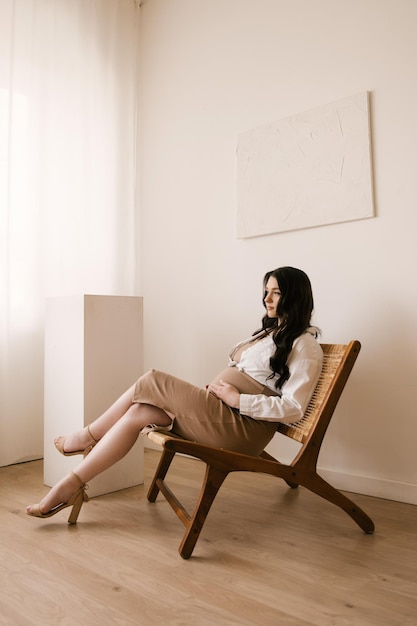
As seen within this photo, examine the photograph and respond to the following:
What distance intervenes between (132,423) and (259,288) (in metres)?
1.22

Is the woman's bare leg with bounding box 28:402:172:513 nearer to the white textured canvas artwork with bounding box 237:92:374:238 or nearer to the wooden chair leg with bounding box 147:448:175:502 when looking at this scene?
the wooden chair leg with bounding box 147:448:175:502

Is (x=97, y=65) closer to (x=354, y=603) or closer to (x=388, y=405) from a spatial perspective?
(x=388, y=405)

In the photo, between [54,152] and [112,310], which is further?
[54,152]

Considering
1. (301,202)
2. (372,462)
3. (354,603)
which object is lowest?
(354,603)

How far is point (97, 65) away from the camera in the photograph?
3.46 meters

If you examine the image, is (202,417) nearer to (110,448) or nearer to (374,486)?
(110,448)

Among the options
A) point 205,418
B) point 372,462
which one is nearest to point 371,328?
point 372,462

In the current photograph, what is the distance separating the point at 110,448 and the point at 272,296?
926 mm

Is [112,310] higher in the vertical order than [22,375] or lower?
higher

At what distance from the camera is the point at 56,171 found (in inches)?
126

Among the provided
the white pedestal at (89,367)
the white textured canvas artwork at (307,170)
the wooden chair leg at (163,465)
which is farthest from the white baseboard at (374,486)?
the white textured canvas artwork at (307,170)

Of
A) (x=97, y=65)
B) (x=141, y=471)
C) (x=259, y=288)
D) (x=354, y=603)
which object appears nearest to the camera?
(x=354, y=603)

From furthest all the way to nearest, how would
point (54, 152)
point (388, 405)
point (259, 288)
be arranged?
point (54, 152)
point (259, 288)
point (388, 405)

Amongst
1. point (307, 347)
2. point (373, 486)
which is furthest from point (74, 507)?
point (373, 486)
